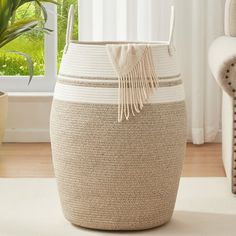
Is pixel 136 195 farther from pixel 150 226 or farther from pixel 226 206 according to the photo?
pixel 226 206

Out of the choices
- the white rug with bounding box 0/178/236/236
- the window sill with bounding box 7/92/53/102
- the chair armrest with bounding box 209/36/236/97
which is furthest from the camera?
the window sill with bounding box 7/92/53/102

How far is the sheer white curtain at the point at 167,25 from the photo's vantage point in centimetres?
353

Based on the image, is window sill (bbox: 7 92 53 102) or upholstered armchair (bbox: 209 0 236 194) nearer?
upholstered armchair (bbox: 209 0 236 194)

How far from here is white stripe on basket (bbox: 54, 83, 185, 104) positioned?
1982 millimetres

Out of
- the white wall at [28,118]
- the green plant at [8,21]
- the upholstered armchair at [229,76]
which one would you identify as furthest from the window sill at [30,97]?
the upholstered armchair at [229,76]

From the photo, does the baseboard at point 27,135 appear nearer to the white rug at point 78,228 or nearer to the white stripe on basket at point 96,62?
the white rug at point 78,228

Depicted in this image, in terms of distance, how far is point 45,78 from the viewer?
392cm

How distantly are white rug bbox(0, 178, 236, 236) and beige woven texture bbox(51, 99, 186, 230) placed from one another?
2.7 inches

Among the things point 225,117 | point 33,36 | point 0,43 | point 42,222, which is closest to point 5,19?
point 0,43

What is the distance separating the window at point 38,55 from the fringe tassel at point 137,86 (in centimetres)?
194

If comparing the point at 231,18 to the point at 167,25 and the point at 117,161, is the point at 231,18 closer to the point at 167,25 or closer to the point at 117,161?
the point at 167,25

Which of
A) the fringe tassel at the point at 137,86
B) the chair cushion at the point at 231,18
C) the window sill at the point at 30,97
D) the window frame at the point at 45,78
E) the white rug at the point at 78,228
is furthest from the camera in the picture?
the window frame at the point at 45,78

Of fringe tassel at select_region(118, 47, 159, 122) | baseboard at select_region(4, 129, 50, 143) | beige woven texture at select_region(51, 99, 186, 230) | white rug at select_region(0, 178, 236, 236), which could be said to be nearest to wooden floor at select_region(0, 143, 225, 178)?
baseboard at select_region(4, 129, 50, 143)

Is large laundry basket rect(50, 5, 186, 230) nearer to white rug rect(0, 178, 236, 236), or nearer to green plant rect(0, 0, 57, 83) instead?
white rug rect(0, 178, 236, 236)
